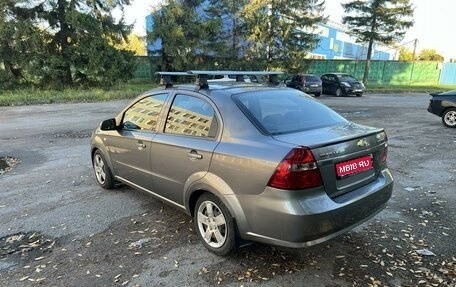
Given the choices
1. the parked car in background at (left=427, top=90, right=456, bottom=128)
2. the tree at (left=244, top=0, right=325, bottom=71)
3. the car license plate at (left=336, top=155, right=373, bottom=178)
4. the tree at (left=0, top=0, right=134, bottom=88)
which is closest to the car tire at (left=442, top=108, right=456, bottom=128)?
the parked car in background at (left=427, top=90, right=456, bottom=128)

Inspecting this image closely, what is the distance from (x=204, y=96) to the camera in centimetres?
359

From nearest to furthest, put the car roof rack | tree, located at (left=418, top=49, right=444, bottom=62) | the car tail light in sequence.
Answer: the car tail light → the car roof rack → tree, located at (left=418, top=49, right=444, bottom=62)

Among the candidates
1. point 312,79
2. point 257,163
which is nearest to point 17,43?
point 312,79

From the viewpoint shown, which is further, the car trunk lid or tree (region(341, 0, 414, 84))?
tree (region(341, 0, 414, 84))

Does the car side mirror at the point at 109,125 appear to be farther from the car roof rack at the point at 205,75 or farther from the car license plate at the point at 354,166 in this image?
the car license plate at the point at 354,166

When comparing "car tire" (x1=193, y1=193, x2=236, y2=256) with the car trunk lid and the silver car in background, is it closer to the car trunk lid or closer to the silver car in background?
the silver car in background

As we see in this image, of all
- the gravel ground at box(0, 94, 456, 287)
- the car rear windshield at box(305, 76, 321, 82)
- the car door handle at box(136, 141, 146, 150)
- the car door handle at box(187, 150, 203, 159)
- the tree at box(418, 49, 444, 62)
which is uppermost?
the tree at box(418, 49, 444, 62)

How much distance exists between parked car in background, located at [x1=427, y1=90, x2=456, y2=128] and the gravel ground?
547 cm

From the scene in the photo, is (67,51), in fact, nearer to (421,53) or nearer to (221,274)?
(221,274)

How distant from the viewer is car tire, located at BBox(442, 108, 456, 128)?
10.9 meters

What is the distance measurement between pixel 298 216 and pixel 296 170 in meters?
0.35

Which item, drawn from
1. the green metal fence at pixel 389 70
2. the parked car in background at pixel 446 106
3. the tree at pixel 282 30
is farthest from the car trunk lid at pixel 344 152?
the green metal fence at pixel 389 70

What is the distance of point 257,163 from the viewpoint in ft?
9.47

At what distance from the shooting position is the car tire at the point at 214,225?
321cm
